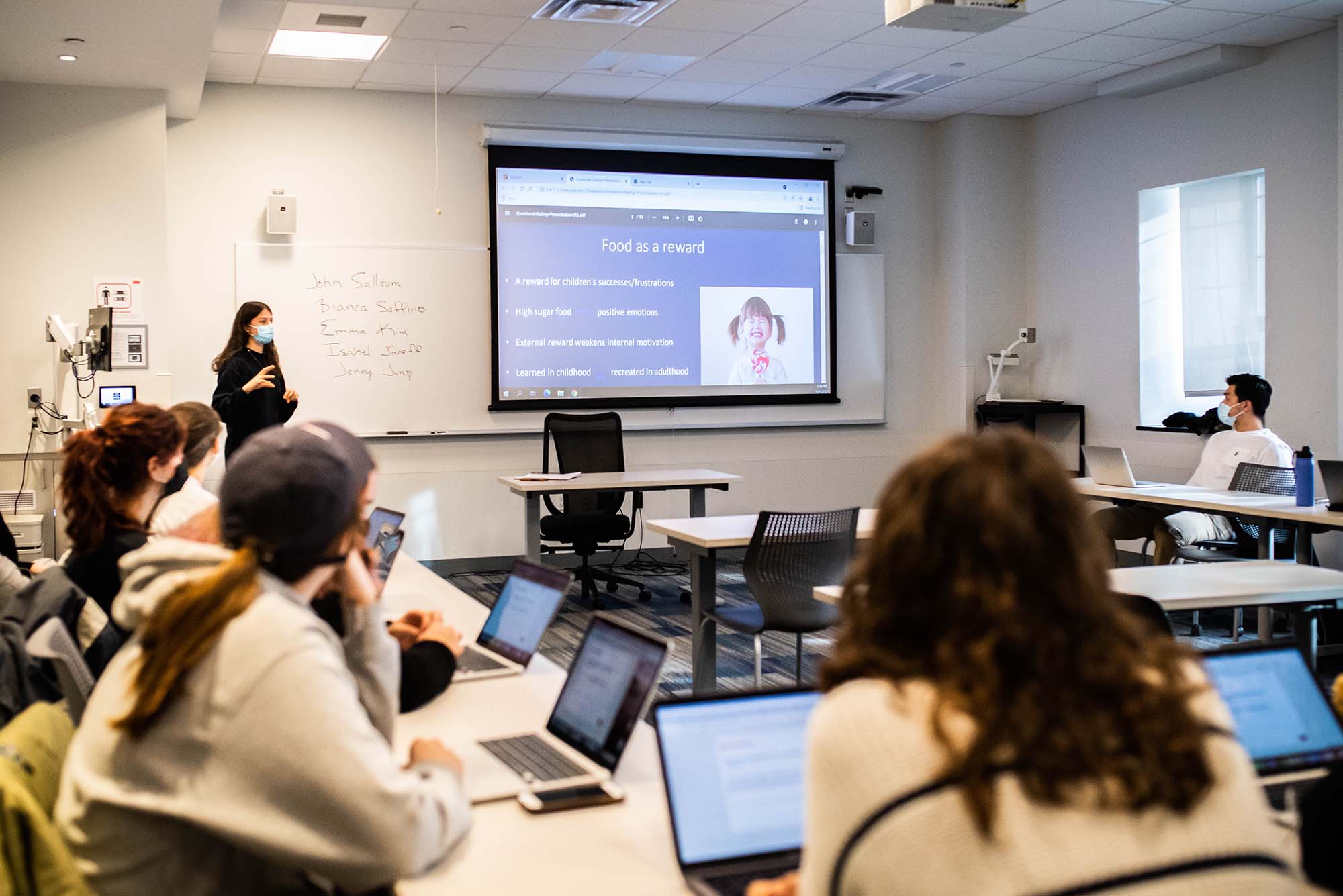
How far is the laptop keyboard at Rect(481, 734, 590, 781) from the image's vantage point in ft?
6.28

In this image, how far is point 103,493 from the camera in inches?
103

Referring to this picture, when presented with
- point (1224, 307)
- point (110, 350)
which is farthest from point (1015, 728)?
point (1224, 307)

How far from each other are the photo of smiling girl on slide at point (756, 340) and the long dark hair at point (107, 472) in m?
5.76

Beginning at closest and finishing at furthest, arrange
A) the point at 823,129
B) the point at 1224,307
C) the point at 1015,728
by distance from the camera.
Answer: the point at 1015,728 → the point at 1224,307 → the point at 823,129

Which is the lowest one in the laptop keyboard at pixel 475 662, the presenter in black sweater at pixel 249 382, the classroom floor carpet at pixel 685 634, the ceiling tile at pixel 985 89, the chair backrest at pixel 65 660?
the classroom floor carpet at pixel 685 634

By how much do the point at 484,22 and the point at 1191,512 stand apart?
4.40 metres

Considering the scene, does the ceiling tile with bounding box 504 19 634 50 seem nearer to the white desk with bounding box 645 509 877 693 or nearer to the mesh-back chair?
the white desk with bounding box 645 509 877 693

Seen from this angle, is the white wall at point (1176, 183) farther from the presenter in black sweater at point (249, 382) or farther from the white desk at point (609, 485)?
the presenter in black sweater at point (249, 382)

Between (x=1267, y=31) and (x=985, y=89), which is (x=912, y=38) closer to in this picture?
(x=985, y=89)

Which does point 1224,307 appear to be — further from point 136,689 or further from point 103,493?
point 136,689

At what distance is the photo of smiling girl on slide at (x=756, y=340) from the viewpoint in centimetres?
821

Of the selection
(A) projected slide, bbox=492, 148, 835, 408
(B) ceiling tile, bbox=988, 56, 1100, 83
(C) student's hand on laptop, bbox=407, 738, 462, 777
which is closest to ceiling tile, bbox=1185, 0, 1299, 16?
(B) ceiling tile, bbox=988, 56, 1100, 83

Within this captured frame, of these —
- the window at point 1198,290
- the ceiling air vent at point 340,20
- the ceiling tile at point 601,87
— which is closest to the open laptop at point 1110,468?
the window at point 1198,290

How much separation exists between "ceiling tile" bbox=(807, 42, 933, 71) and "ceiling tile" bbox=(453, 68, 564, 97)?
1587mm
